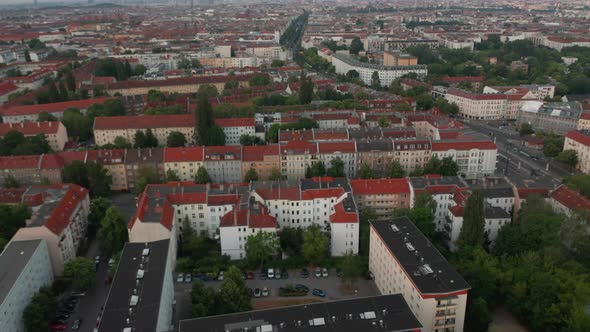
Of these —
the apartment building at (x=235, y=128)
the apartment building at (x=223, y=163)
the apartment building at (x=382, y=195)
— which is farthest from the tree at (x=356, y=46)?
the apartment building at (x=382, y=195)

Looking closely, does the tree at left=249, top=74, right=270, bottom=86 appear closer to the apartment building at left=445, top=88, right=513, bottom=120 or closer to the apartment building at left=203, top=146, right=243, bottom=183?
the apartment building at left=445, top=88, right=513, bottom=120

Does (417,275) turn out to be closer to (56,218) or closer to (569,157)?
(56,218)

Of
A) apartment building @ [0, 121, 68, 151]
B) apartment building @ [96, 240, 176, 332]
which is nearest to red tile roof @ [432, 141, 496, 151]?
apartment building @ [96, 240, 176, 332]

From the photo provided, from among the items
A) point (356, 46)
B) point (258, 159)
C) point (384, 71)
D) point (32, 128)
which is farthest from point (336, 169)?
point (356, 46)

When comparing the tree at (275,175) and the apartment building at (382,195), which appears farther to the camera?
the tree at (275,175)

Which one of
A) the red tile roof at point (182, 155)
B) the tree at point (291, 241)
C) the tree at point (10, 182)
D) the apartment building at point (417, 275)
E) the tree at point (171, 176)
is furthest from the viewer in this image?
the red tile roof at point (182, 155)

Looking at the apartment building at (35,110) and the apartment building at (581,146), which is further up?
the apartment building at (35,110)

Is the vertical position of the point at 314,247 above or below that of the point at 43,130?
below

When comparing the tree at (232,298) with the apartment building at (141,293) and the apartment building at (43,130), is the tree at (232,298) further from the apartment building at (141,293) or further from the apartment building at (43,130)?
the apartment building at (43,130)
